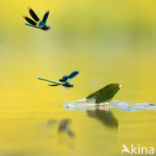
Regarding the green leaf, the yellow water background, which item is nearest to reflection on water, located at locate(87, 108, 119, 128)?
the yellow water background

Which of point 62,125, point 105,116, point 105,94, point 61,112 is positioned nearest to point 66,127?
point 62,125

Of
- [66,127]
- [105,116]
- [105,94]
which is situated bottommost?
[66,127]

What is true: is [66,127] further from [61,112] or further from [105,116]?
[61,112]

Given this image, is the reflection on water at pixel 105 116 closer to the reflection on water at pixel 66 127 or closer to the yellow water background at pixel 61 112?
the yellow water background at pixel 61 112

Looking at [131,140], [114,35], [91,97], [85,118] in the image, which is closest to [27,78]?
[91,97]

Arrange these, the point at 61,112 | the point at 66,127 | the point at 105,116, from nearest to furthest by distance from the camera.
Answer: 1. the point at 66,127
2. the point at 105,116
3. the point at 61,112

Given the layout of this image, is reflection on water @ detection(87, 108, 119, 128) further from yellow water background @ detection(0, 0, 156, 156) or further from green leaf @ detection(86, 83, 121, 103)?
green leaf @ detection(86, 83, 121, 103)

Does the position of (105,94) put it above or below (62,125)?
above

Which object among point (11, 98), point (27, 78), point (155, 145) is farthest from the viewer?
point (27, 78)

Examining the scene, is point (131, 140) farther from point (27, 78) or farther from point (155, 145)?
point (27, 78)
